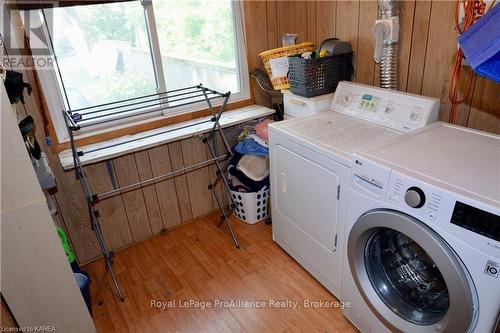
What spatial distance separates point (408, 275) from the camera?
1.49 m

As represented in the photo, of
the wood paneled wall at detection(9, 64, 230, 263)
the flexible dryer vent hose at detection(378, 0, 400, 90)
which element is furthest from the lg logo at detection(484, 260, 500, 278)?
the wood paneled wall at detection(9, 64, 230, 263)

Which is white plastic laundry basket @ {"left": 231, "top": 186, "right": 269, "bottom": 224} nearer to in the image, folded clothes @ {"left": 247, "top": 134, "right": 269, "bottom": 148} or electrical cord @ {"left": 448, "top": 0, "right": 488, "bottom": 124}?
folded clothes @ {"left": 247, "top": 134, "right": 269, "bottom": 148}

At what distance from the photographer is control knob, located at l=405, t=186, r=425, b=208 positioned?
1.19 metres

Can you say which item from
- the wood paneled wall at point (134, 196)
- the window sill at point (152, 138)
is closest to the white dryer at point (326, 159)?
the window sill at point (152, 138)

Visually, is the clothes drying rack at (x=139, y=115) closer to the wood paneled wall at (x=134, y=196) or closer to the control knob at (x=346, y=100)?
the wood paneled wall at (x=134, y=196)

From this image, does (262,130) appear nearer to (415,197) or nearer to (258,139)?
(258,139)

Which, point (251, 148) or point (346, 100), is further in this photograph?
point (251, 148)

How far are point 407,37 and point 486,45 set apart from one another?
0.68m

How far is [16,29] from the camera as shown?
1798 millimetres

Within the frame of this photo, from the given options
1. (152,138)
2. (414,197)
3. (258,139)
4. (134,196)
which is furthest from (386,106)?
(134,196)

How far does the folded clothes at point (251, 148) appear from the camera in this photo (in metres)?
2.44

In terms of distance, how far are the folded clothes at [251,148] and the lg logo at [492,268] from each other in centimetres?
159

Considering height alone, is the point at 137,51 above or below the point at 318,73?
above

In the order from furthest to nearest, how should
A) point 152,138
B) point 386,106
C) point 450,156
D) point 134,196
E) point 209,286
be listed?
point 134,196, point 152,138, point 209,286, point 386,106, point 450,156
